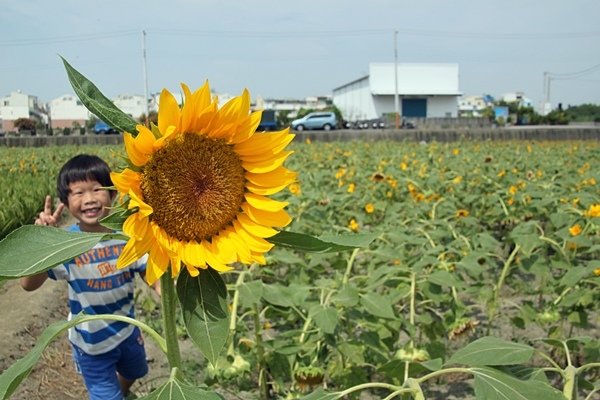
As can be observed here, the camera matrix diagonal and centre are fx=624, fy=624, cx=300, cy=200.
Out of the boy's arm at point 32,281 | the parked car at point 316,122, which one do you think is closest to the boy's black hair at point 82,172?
the boy's arm at point 32,281

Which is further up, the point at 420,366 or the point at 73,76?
the point at 73,76

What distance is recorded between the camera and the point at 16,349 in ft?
9.90

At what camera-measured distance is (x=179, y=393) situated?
2.46 ft

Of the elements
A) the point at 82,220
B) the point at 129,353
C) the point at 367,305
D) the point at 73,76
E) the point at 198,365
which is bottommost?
the point at 198,365

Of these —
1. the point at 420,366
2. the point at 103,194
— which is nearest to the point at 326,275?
the point at 103,194

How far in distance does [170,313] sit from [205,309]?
106 mm

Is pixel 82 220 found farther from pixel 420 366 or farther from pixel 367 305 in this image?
pixel 420 366

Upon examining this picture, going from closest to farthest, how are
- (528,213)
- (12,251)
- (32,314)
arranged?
1. (12,251)
2. (32,314)
3. (528,213)

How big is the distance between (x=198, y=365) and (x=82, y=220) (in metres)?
1.03

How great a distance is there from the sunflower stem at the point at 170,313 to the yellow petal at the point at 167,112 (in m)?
0.20

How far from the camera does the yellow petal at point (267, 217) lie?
2.62 feet

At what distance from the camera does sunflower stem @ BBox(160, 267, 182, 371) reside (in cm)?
81

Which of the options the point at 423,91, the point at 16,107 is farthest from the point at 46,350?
the point at 16,107

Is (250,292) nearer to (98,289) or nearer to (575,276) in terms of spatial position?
(98,289)
